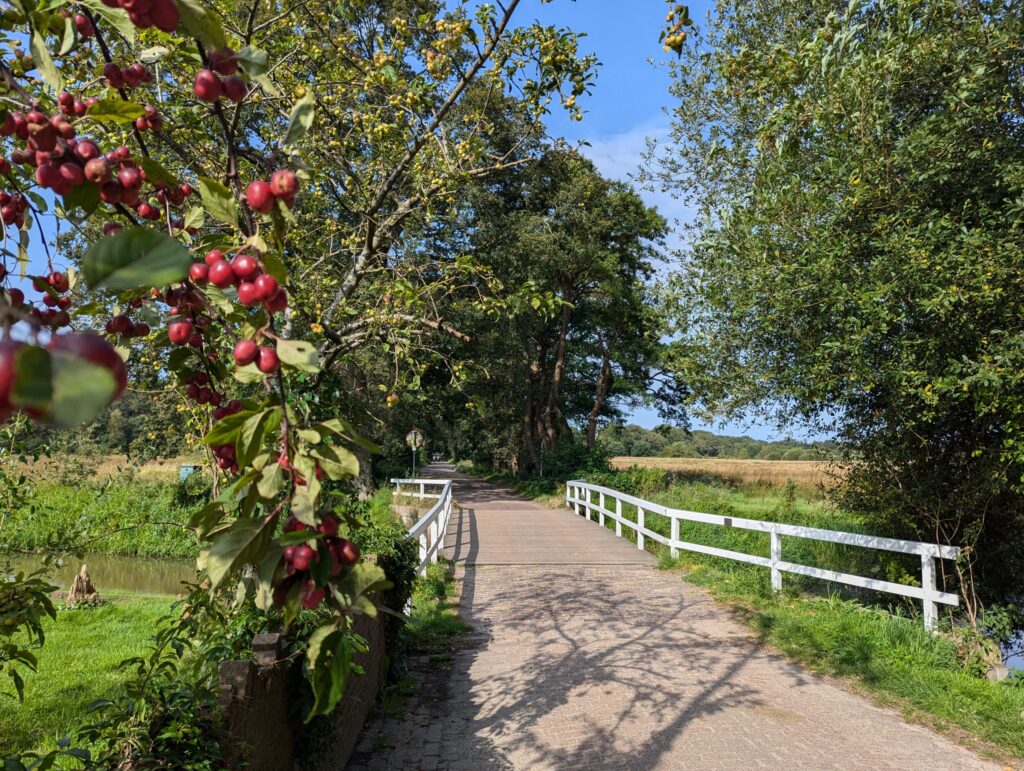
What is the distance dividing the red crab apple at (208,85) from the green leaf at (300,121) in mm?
119

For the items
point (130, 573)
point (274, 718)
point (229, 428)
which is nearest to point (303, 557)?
point (229, 428)

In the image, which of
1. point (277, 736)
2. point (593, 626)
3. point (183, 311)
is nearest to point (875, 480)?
point (593, 626)

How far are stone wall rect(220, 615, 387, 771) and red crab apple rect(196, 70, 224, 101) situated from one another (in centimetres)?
166

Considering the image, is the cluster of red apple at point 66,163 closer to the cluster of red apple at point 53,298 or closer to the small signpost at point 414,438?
the cluster of red apple at point 53,298

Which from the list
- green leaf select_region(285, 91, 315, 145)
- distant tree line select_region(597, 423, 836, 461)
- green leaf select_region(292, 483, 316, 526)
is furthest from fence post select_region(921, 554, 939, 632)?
distant tree line select_region(597, 423, 836, 461)

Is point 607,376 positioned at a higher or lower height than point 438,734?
higher

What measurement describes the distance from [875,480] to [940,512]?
3.09 feet

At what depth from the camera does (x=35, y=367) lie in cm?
51

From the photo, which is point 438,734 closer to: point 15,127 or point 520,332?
point 15,127

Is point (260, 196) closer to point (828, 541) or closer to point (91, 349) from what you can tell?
point (91, 349)

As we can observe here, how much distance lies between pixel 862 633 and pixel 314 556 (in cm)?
653

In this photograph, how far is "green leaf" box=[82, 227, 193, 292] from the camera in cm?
68

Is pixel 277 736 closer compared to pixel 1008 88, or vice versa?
pixel 277 736

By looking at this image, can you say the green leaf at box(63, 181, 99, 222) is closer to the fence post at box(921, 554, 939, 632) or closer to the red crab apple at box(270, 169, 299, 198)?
the red crab apple at box(270, 169, 299, 198)
